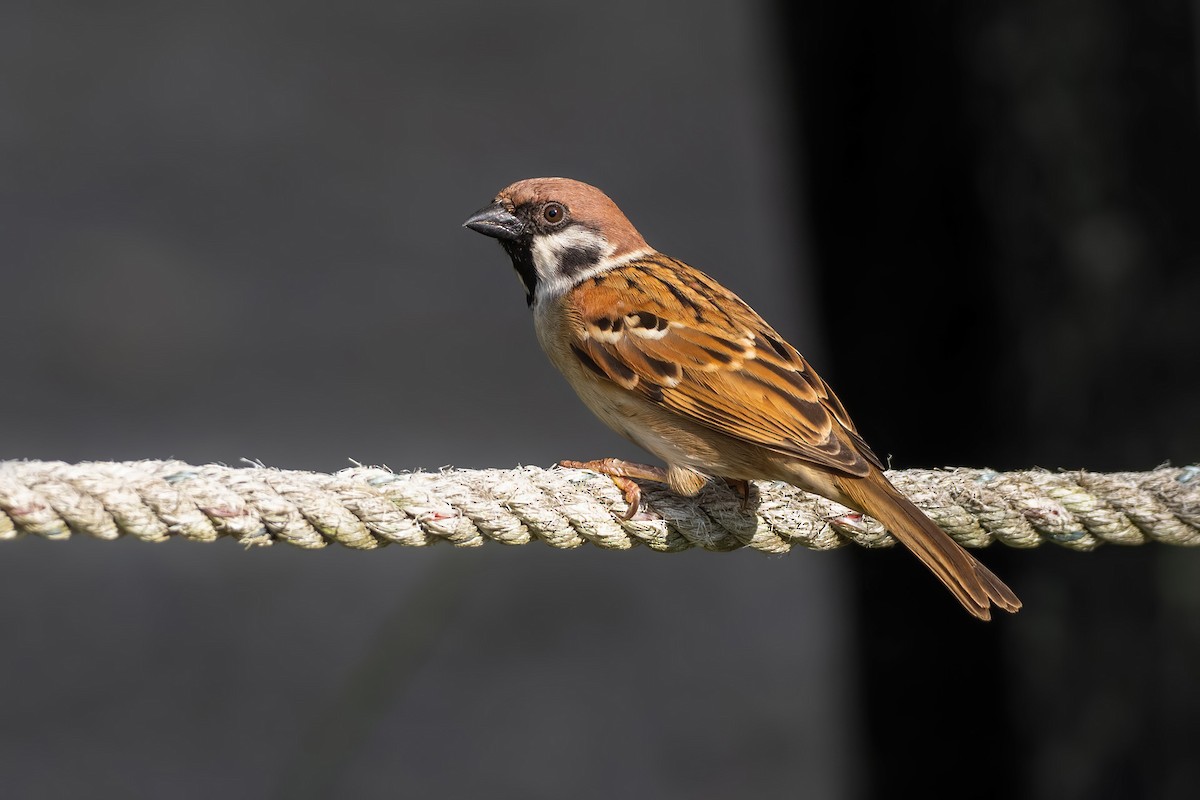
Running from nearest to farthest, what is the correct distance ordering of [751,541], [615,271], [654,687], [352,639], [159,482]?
[159,482] < [751,541] < [615,271] < [352,639] < [654,687]

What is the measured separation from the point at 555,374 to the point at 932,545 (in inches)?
108

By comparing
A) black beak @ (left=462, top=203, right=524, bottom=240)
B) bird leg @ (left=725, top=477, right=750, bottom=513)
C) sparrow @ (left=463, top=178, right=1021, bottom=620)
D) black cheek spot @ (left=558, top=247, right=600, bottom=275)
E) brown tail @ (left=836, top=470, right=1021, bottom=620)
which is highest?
black beak @ (left=462, top=203, right=524, bottom=240)

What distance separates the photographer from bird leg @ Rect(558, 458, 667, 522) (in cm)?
276

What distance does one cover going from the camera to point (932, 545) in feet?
8.56

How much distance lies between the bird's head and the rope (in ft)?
2.69

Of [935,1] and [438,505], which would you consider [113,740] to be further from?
[935,1]

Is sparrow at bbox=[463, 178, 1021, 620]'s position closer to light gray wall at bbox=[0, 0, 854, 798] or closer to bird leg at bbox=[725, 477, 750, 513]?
bird leg at bbox=[725, 477, 750, 513]

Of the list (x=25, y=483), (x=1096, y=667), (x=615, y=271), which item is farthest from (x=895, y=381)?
(x=25, y=483)

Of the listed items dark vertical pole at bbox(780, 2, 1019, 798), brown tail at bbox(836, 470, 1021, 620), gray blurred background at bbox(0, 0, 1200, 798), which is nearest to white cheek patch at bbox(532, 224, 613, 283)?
brown tail at bbox(836, 470, 1021, 620)

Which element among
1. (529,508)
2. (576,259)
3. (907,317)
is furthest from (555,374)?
(529,508)

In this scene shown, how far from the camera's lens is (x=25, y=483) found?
213 cm

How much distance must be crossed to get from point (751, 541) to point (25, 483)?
154 centimetres

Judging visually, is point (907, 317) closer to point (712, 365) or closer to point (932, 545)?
point (712, 365)

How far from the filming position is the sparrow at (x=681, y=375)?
272cm
